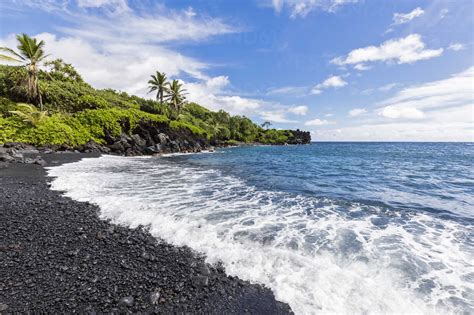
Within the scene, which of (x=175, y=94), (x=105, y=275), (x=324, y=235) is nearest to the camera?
(x=105, y=275)

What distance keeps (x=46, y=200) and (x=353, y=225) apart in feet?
41.1

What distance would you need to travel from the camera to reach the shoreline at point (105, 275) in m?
3.87

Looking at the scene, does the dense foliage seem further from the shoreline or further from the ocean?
the shoreline

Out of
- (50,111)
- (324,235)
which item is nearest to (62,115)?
(50,111)

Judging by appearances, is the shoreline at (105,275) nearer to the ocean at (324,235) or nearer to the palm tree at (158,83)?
the ocean at (324,235)

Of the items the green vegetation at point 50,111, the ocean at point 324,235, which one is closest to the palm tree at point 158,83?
the green vegetation at point 50,111

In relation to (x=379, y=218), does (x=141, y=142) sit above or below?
above

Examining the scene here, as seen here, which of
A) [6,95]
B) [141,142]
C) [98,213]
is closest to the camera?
[98,213]

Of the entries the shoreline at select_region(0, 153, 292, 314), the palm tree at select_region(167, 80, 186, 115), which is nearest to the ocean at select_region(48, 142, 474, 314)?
the shoreline at select_region(0, 153, 292, 314)

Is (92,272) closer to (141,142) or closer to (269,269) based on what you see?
(269,269)

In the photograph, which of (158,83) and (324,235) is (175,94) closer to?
(158,83)

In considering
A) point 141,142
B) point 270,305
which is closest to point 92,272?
point 270,305

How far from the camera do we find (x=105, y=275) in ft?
14.9

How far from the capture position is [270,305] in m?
4.05
